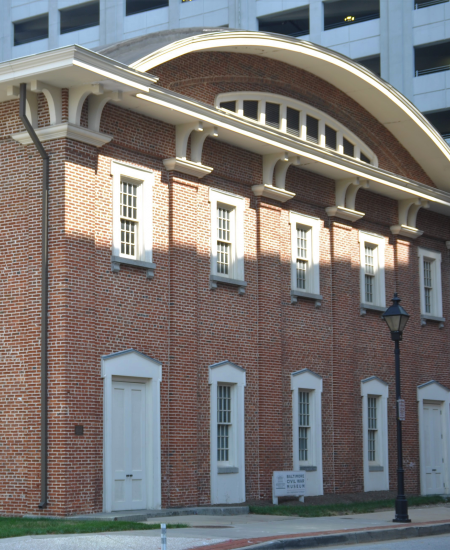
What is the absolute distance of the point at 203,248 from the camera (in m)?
23.0

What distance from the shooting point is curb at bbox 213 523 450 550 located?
15.7m

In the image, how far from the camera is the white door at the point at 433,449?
98.7ft

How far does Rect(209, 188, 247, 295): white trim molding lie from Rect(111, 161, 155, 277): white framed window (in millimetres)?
2138

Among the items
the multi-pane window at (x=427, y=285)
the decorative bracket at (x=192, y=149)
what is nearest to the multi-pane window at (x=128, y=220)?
the decorative bracket at (x=192, y=149)

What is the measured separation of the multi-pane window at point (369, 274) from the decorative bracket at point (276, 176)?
439 centimetres

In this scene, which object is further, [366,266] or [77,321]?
[366,266]

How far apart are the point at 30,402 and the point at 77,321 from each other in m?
1.77

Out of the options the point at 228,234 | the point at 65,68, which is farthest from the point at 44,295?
the point at 228,234

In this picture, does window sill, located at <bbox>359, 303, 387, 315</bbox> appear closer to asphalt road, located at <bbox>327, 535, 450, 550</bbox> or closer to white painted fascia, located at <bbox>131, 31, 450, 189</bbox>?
white painted fascia, located at <bbox>131, 31, 450, 189</bbox>

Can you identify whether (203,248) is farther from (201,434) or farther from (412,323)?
(412,323)

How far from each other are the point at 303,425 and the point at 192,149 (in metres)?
7.68

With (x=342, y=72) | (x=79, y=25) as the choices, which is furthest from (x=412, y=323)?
(x=79, y=25)

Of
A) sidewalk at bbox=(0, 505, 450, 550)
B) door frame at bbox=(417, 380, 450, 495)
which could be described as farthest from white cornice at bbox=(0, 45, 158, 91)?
door frame at bbox=(417, 380, 450, 495)

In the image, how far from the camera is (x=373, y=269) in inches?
1144
